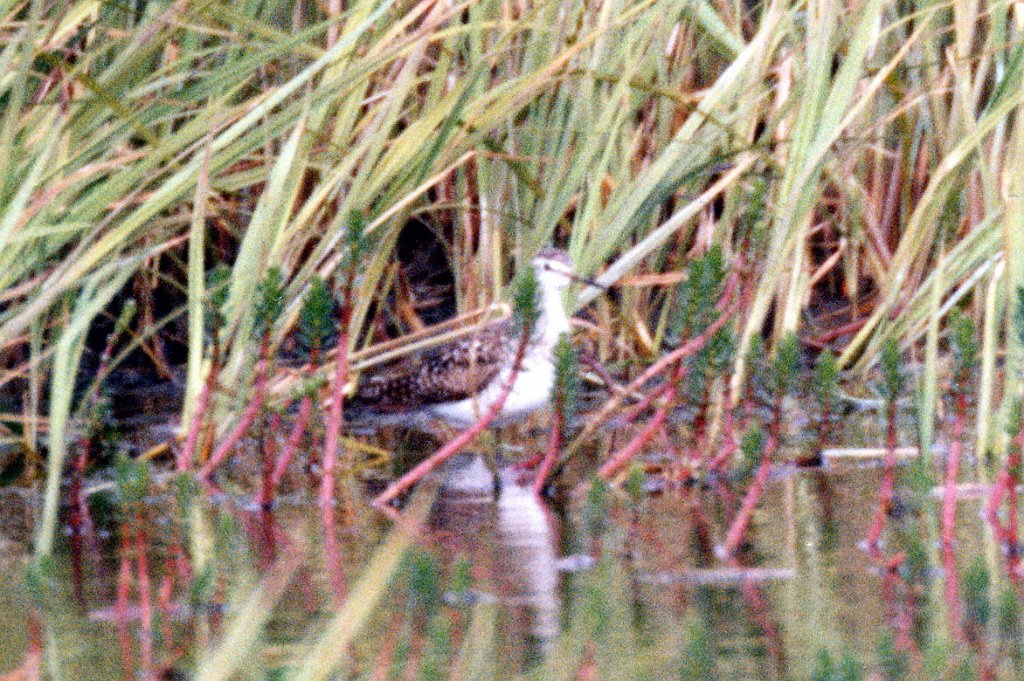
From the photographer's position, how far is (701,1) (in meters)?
5.80

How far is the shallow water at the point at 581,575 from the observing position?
347cm

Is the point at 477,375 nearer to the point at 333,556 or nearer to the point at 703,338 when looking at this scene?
the point at 703,338

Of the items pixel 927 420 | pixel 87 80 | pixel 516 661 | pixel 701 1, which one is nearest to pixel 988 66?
pixel 701 1

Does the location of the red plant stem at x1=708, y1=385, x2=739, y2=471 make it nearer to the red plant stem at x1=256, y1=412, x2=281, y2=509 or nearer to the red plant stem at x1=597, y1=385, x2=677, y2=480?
the red plant stem at x1=597, y1=385, x2=677, y2=480

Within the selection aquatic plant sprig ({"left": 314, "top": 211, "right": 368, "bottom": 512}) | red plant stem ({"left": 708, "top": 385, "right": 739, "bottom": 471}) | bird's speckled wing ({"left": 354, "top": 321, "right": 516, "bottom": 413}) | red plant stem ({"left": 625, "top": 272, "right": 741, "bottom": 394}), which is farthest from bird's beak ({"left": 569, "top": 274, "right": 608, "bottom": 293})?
aquatic plant sprig ({"left": 314, "top": 211, "right": 368, "bottom": 512})

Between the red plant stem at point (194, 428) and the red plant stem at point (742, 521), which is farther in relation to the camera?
the red plant stem at point (194, 428)

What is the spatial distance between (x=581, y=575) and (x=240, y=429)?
118 centimetres

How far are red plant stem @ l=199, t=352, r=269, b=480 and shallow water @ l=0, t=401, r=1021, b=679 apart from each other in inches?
3.4

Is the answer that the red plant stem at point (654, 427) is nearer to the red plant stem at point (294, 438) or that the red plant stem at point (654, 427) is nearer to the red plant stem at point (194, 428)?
the red plant stem at point (294, 438)

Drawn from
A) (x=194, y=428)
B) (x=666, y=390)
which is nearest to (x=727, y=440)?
(x=666, y=390)

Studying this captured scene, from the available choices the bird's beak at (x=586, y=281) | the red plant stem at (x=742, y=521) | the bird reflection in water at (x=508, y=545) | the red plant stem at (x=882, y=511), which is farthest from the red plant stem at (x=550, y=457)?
the red plant stem at (x=882, y=511)

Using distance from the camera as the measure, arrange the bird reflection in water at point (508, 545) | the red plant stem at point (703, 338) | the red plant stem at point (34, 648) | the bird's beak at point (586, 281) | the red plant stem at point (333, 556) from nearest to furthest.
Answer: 1. the red plant stem at point (34, 648)
2. the bird reflection in water at point (508, 545)
3. the red plant stem at point (333, 556)
4. the red plant stem at point (703, 338)
5. the bird's beak at point (586, 281)

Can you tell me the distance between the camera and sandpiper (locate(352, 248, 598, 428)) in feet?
19.6

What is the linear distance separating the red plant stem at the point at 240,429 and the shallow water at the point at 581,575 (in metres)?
0.09
